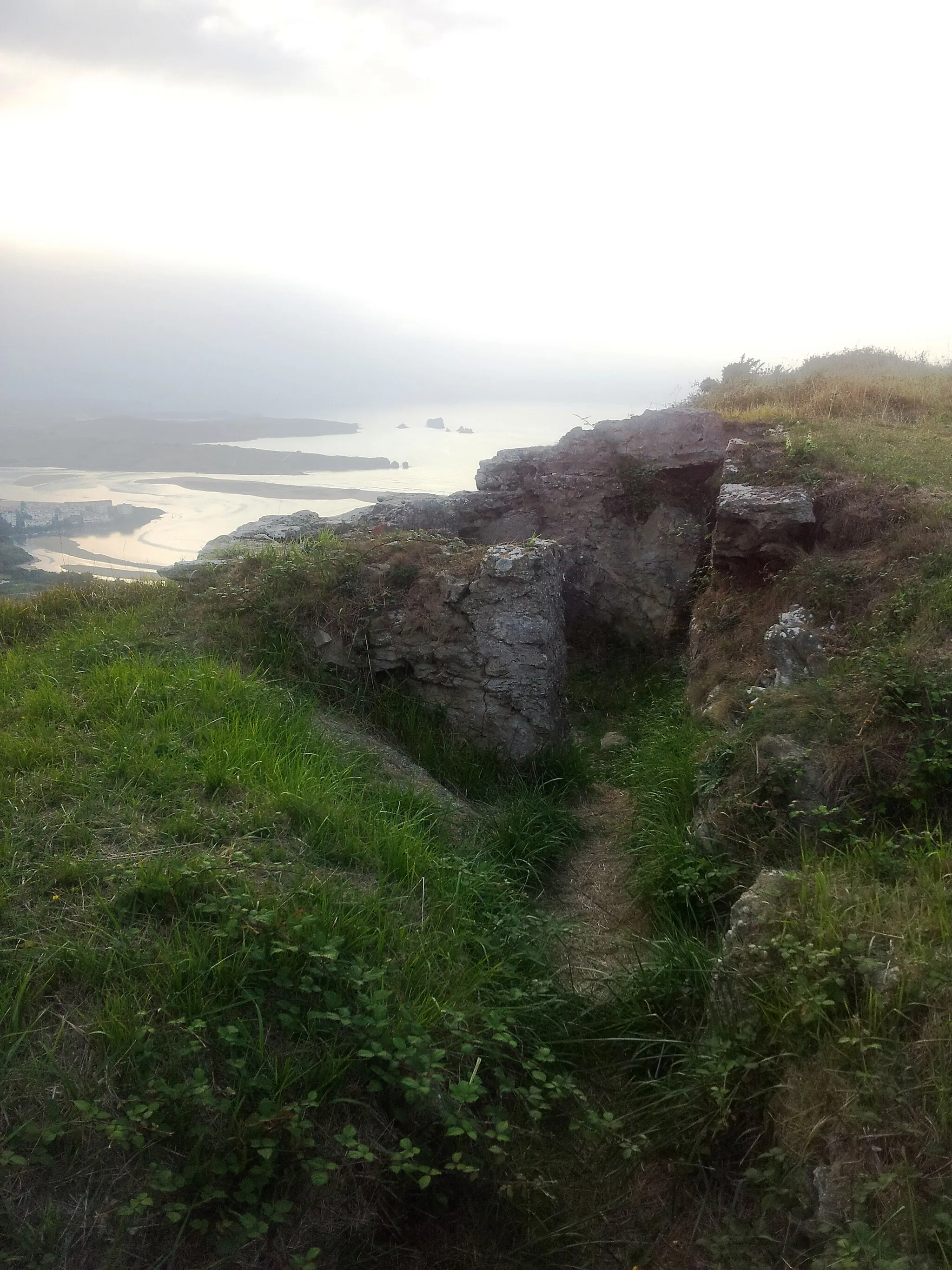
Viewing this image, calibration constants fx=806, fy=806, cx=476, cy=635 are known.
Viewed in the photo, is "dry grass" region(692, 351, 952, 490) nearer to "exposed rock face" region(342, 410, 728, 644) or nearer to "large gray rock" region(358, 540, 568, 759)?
"exposed rock face" region(342, 410, 728, 644)

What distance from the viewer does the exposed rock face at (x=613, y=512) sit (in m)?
9.26

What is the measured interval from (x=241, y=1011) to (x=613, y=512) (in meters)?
7.67

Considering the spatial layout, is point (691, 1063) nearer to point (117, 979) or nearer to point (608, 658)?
point (117, 979)

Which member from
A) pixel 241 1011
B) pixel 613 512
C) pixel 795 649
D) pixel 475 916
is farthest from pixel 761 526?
pixel 241 1011

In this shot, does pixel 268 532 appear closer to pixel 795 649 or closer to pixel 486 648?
pixel 486 648

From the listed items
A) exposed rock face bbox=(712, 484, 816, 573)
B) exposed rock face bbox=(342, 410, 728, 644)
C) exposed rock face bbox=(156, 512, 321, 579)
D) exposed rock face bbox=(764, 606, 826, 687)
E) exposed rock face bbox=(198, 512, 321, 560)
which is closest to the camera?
exposed rock face bbox=(764, 606, 826, 687)

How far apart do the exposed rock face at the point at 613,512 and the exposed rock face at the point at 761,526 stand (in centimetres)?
119

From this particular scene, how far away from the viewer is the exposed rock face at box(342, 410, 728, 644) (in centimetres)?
926

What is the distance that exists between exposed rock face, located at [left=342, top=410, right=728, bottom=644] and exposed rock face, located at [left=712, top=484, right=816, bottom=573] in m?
1.19

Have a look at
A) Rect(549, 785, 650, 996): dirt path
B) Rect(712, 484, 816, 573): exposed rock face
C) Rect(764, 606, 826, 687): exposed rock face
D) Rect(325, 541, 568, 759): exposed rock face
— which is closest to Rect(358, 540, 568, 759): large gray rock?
Rect(325, 541, 568, 759): exposed rock face

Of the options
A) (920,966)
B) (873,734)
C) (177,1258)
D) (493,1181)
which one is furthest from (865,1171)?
(873,734)

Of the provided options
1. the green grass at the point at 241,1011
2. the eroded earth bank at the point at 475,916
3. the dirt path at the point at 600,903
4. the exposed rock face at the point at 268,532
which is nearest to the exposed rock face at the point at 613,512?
the exposed rock face at the point at 268,532

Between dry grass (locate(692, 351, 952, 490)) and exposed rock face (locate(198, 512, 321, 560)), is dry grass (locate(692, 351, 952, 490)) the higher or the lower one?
the higher one

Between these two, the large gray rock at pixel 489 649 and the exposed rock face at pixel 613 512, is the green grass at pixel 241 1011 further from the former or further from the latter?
the exposed rock face at pixel 613 512
